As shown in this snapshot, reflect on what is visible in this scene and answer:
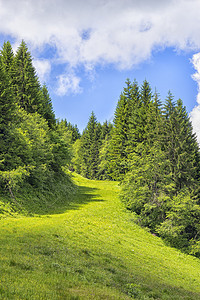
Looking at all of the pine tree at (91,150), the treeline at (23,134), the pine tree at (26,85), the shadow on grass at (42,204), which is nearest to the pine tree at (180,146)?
the shadow on grass at (42,204)

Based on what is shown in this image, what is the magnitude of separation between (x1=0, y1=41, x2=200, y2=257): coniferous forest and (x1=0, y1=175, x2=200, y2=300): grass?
140 inches

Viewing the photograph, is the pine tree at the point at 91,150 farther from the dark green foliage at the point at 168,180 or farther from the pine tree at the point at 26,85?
the dark green foliage at the point at 168,180

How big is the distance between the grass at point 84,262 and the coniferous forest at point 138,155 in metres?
3.55

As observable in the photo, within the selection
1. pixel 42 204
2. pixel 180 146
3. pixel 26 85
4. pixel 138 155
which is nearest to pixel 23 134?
pixel 42 204

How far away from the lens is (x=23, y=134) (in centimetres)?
2670

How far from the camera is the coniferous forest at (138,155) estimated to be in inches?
1008

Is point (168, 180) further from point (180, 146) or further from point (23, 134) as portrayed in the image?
point (23, 134)

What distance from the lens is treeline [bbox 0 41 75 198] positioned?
24266 millimetres

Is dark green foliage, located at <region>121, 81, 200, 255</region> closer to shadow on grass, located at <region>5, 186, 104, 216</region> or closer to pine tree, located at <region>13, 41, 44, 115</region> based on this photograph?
shadow on grass, located at <region>5, 186, 104, 216</region>

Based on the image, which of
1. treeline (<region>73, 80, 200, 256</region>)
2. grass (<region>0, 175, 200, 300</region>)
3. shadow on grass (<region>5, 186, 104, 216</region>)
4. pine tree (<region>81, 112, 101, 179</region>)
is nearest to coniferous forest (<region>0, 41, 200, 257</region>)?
treeline (<region>73, 80, 200, 256</region>)

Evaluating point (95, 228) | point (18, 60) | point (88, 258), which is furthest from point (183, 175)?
point (18, 60)

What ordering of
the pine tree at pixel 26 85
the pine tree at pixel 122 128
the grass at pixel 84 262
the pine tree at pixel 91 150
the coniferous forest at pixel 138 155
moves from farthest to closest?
the pine tree at pixel 91 150 < the pine tree at pixel 122 128 < the pine tree at pixel 26 85 < the coniferous forest at pixel 138 155 < the grass at pixel 84 262

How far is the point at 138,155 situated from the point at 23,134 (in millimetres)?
17127

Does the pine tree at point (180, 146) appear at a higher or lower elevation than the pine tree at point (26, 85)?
lower
